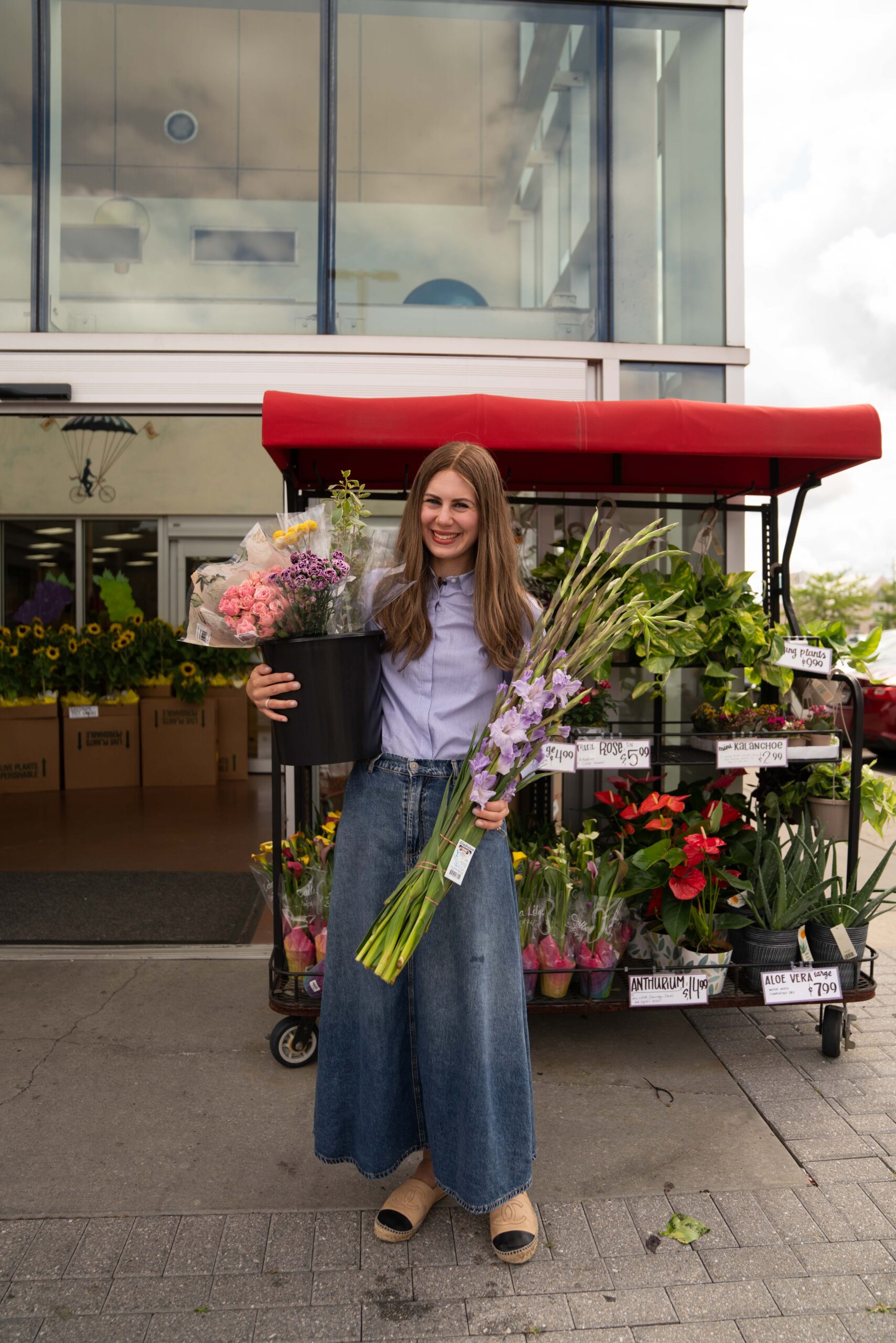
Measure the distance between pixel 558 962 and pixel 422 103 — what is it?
163 inches

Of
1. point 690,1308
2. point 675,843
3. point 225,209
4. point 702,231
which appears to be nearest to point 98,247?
point 225,209

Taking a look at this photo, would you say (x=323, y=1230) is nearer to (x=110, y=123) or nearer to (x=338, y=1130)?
(x=338, y=1130)

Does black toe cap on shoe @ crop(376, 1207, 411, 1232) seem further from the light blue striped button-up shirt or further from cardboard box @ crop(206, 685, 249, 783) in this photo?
cardboard box @ crop(206, 685, 249, 783)

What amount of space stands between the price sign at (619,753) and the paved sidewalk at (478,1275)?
1157 mm

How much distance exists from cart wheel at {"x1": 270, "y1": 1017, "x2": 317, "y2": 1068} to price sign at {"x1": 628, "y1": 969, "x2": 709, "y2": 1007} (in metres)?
1.02

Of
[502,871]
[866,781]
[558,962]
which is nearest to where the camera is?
[502,871]

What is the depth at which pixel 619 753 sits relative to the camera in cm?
288

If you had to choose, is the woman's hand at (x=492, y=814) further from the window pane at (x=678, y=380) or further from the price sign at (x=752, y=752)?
the window pane at (x=678, y=380)

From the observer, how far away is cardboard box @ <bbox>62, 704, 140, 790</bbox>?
7.70 meters

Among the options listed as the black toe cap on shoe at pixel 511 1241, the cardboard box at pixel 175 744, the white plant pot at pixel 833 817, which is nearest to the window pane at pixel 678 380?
the white plant pot at pixel 833 817

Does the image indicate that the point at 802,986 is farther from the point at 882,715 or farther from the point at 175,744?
the point at 882,715

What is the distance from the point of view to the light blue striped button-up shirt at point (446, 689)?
2.07 m

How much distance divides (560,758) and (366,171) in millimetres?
3290

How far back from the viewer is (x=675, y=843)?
297cm
